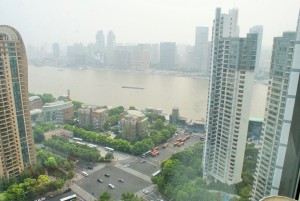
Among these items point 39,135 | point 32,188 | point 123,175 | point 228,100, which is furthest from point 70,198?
point 228,100

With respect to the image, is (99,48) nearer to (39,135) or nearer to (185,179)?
(39,135)

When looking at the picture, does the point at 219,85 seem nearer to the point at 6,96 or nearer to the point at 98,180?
the point at 98,180

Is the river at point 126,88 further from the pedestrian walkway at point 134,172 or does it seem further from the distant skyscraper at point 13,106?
the distant skyscraper at point 13,106

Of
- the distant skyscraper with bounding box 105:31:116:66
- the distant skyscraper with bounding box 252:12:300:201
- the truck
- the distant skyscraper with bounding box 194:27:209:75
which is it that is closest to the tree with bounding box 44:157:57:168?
the truck

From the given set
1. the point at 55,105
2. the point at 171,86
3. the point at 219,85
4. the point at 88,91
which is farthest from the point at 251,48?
the point at 88,91

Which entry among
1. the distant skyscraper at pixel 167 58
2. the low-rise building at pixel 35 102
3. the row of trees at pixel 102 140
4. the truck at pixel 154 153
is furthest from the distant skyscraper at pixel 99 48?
the truck at pixel 154 153

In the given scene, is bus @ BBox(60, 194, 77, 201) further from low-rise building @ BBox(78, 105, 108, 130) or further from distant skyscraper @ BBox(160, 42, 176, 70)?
distant skyscraper @ BBox(160, 42, 176, 70)
